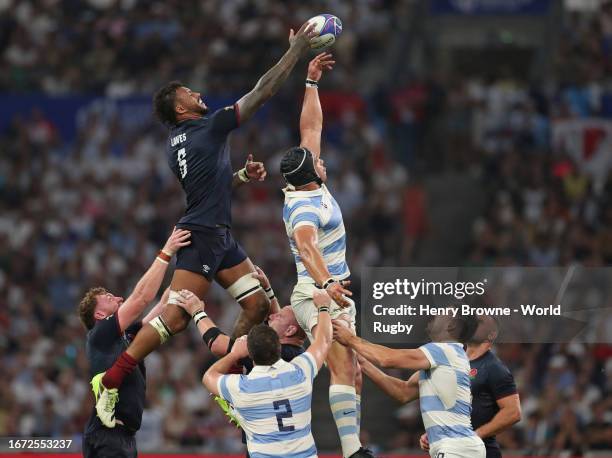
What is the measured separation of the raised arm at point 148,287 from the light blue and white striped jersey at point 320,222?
90 centimetres

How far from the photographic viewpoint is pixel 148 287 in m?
10.7

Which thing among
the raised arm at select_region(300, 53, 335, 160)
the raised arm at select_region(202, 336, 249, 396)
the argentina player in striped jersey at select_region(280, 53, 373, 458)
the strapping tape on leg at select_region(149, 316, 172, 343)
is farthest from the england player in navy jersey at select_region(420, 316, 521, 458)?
the strapping tape on leg at select_region(149, 316, 172, 343)

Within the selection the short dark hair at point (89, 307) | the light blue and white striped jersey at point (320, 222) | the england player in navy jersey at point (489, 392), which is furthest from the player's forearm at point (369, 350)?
the short dark hair at point (89, 307)

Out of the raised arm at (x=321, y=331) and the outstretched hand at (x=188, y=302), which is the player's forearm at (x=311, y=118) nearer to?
the outstretched hand at (x=188, y=302)

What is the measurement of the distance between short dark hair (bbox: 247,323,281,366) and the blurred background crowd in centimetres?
735

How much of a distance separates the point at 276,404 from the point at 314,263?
127 centimetres

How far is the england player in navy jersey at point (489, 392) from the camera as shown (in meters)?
10.8

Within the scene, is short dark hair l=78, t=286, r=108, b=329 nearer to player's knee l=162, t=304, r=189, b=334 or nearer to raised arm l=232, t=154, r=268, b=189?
player's knee l=162, t=304, r=189, b=334

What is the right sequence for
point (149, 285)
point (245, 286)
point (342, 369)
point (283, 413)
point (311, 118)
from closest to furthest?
1. point (283, 413)
2. point (342, 369)
3. point (149, 285)
4. point (245, 286)
5. point (311, 118)

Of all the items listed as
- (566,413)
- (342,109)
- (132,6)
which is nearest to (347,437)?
(566,413)

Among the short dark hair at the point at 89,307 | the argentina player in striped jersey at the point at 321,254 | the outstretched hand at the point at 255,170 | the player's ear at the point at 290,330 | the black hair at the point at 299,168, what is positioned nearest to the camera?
the argentina player in striped jersey at the point at 321,254

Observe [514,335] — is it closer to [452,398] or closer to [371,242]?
[452,398]

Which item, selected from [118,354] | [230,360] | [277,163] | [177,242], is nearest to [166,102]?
[177,242]

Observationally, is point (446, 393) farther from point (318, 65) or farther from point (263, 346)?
point (318, 65)
